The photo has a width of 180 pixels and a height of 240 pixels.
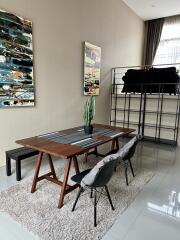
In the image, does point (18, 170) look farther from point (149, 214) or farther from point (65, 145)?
point (149, 214)

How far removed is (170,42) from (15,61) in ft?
18.7

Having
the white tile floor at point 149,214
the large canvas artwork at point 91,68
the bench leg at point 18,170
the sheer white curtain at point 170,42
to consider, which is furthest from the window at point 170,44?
the bench leg at point 18,170

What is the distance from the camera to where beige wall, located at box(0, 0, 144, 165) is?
3146 mm

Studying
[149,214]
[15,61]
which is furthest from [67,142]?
[15,61]

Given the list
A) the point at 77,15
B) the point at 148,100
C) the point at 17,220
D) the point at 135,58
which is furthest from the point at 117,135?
the point at 135,58

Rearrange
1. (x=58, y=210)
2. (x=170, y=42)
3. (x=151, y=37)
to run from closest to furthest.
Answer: (x=58, y=210) → (x=170, y=42) → (x=151, y=37)

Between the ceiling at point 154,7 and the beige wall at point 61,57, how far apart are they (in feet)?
1.81

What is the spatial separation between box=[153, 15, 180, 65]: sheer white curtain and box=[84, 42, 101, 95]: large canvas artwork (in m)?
3.17

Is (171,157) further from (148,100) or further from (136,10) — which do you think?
(136,10)

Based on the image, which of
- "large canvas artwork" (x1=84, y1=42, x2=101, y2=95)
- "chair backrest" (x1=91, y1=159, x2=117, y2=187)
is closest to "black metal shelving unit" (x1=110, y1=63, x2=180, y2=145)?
"large canvas artwork" (x1=84, y1=42, x2=101, y2=95)

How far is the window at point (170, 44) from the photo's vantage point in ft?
21.2

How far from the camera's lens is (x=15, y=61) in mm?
2979

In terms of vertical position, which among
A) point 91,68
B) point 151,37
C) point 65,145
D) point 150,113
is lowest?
point 65,145

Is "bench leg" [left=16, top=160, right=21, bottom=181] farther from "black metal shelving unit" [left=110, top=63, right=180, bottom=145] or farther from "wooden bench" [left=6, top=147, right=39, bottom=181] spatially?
"black metal shelving unit" [left=110, top=63, right=180, bottom=145]
